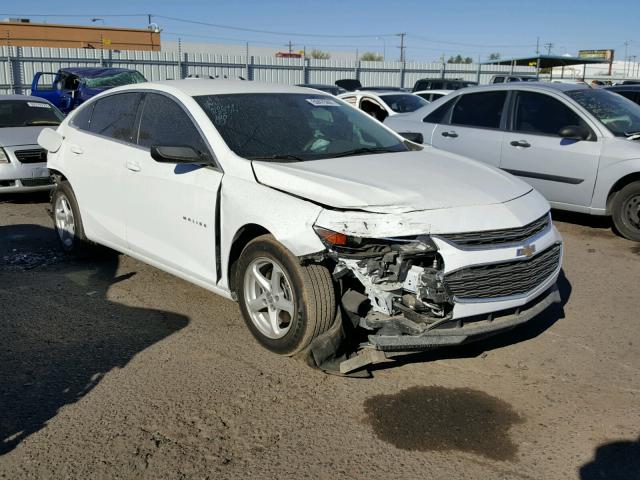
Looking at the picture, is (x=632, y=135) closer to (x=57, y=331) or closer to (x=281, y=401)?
(x=281, y=401)

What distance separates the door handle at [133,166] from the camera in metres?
5.16

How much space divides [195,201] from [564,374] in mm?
2647

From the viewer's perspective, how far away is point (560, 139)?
7602 mm

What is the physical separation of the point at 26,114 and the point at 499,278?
8.93m

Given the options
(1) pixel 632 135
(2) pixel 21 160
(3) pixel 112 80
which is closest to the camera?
(1) pixel 632 135

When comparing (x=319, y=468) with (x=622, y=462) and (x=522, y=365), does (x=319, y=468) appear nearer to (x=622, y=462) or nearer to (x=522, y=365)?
(x=622, y=462)

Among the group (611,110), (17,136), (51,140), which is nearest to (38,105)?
(17,136)

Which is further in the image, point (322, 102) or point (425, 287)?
point (322, 102)

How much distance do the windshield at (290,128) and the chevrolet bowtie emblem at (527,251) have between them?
1465 mm

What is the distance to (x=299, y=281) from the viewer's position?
3.92 m

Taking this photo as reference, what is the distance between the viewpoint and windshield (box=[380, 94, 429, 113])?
45.5ft

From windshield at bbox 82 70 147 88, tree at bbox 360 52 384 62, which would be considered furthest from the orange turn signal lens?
tree at bbox 360 52 384 62

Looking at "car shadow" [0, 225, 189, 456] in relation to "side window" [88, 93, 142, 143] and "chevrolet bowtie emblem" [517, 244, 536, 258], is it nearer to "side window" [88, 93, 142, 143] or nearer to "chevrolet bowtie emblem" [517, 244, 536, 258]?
"side window" [88, 93, 142, 143]

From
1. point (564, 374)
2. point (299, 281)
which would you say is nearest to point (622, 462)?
point (564, 374)
